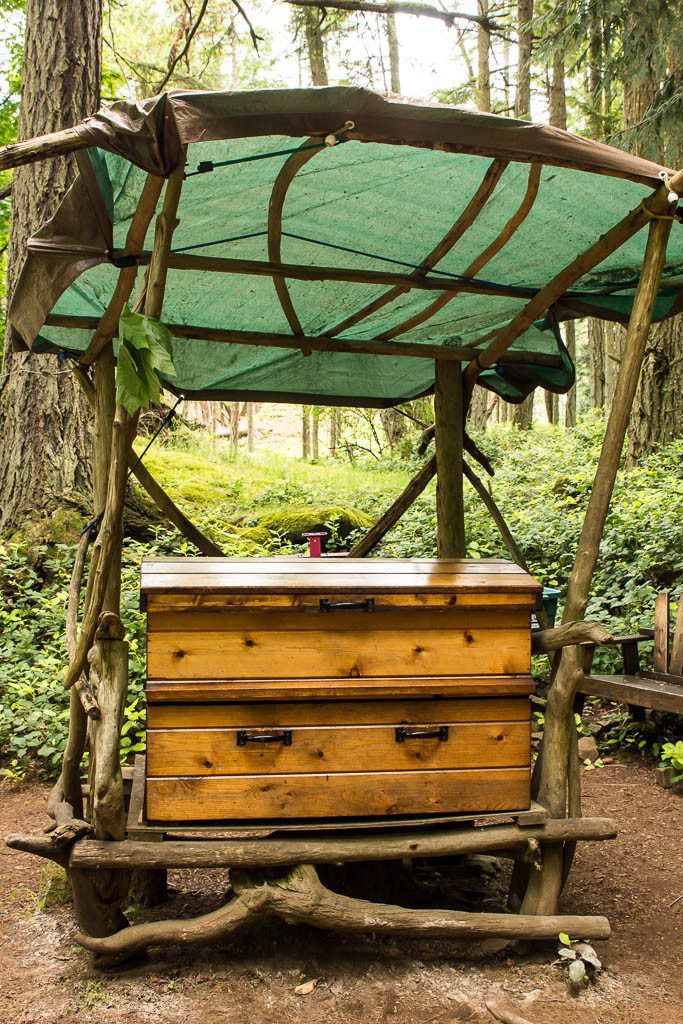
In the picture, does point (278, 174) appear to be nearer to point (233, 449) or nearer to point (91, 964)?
point (91, 964)

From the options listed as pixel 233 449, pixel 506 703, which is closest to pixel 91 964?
pixel 506 703

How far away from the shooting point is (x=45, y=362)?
7.16 metres

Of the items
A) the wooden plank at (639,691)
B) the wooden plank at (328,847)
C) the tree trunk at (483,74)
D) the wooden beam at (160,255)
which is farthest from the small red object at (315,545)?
the tree trunk at (483,74)

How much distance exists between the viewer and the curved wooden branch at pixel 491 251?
3.33m

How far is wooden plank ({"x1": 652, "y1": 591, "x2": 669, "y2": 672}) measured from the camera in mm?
5250

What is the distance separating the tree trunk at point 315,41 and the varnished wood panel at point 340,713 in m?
11.1

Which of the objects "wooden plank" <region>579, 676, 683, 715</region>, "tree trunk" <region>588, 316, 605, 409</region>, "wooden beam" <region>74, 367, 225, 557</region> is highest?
"tree trunk" <region>588, 316, 605, 409</region>

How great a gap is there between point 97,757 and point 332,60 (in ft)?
53.0

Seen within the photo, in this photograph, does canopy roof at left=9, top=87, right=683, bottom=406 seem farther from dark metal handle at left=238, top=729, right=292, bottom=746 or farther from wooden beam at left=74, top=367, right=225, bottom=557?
dark metal handle at left=238, top=729, right=292, bottom=746

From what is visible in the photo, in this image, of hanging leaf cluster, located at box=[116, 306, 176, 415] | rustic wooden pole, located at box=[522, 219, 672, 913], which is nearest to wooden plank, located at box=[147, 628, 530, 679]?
rustic wooden pole, located at box=[522, 219, 672, 913]

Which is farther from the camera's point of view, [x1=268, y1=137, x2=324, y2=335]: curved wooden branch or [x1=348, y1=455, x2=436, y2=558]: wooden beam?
[x1=348, y1=455, x2=436, y2=558]: wooden beam

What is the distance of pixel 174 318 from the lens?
14.7 ft

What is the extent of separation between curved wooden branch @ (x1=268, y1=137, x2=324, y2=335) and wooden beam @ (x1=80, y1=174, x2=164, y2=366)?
1.75 ft

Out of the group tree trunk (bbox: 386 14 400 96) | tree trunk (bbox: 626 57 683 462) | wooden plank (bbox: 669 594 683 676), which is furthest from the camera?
tree trunk (bbox: 386 14 400 96)
